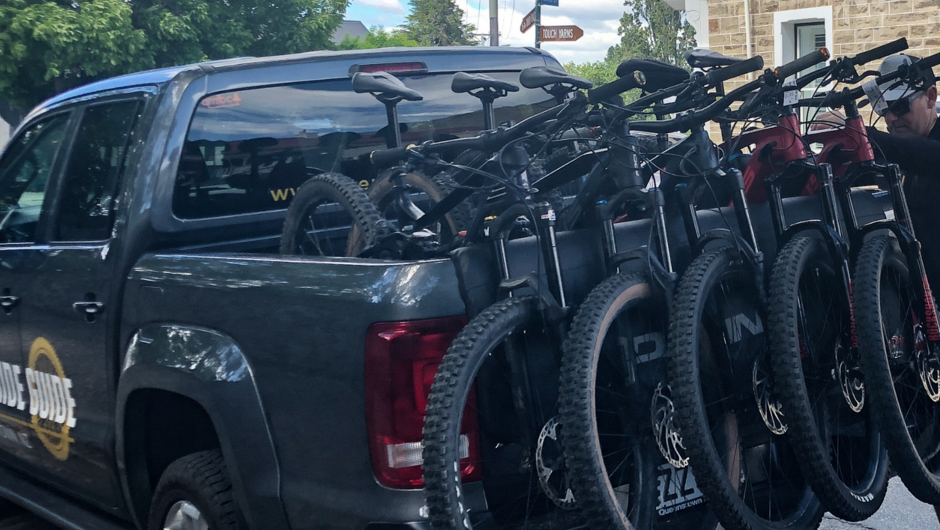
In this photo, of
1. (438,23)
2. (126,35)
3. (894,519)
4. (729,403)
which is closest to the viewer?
(729,403)

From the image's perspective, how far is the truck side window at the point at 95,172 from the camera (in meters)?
3.77

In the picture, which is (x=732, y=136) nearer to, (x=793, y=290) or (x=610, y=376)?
(x=793, y=290)

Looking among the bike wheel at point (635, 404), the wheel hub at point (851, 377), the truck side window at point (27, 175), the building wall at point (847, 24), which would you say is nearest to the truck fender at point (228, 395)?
the bike wheel at point (635, 404)

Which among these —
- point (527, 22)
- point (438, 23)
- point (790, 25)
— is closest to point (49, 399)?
point (527, 22)

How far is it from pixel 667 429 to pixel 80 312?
2065mm

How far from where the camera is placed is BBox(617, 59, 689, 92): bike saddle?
312 cm

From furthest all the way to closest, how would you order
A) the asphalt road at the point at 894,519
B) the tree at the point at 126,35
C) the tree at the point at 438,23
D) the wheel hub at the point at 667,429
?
1. the tree at the point at 438,23
2. the tree at the point at 126,35
3. the asphalt road at the point at 894,519
4. the wheel hub at the point at 667,429

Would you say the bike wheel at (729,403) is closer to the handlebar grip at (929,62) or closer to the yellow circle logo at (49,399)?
the handlebar grip at (929,62)

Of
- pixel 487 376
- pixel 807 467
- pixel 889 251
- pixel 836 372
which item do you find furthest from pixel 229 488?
pixel 889 251

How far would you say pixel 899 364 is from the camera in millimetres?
3518

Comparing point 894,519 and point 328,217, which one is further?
point 894,519

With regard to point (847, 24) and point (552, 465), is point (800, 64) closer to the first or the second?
point (552, 465)

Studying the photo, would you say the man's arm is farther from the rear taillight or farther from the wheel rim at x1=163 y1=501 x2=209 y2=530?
the wheel rim at x1=163 y1=501 x2=209 y2=530

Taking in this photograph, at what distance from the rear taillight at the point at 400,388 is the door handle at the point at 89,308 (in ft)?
4.55
